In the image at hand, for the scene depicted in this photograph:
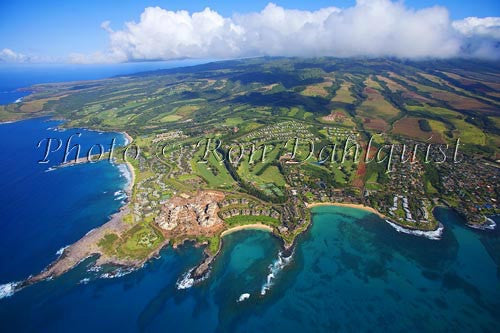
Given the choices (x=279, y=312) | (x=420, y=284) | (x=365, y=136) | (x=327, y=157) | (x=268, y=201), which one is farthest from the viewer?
(x=365, y=136)

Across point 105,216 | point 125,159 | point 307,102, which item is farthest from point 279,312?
point 307,102

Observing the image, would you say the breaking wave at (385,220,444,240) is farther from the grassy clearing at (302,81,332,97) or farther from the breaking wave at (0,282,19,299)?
the grassy clearing at (302,81,332,97)

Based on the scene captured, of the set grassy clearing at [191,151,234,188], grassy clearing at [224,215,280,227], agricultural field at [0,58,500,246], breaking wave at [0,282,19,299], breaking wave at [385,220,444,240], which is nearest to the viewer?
breaking wave at [0,282,19,299]

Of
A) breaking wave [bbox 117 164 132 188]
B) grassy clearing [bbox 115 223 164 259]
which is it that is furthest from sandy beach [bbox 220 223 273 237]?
breaking wave [bbox 117 164 132 188]

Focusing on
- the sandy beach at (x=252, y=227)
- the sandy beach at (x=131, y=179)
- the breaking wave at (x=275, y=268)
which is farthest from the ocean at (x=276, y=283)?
the sandy beach at (x=131, y=179)

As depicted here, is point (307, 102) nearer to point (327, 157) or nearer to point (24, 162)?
point (327, 157)

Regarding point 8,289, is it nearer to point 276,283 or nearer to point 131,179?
point 131,179
